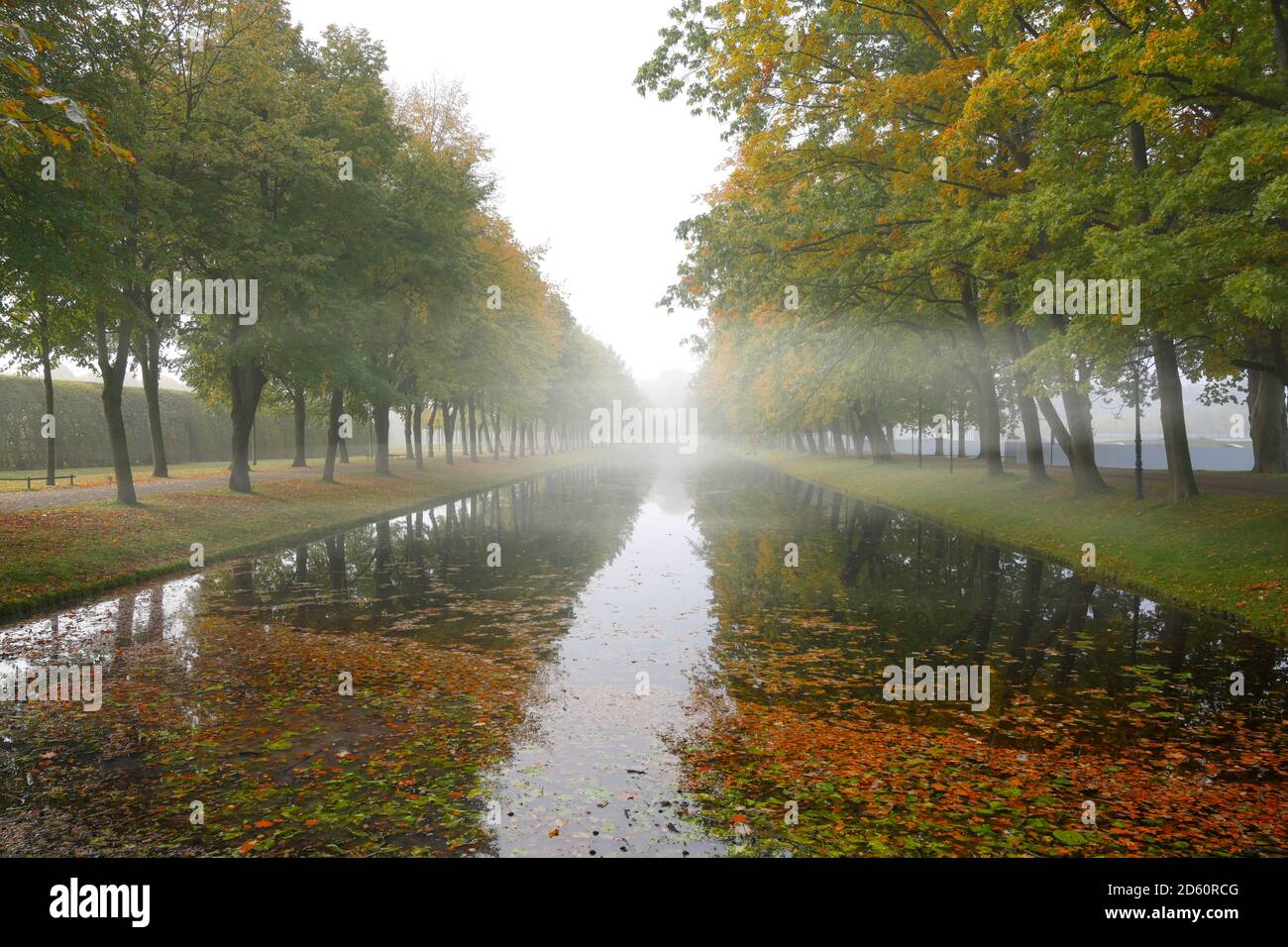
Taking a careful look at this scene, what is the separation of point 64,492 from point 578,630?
2263cm

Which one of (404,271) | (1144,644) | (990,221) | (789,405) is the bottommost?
(1144,644)

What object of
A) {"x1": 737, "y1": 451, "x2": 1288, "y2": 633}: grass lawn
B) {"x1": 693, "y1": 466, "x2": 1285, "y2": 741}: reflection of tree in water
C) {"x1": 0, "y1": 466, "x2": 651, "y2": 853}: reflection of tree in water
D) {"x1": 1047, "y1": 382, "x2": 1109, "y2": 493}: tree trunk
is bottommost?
{"x1": 693, "y1": 466, "x2": 1285, "y2": 741}: reflection of tree in water

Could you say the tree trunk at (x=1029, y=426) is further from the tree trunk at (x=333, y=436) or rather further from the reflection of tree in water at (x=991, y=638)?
the tree trunk at (x=333, y=436)

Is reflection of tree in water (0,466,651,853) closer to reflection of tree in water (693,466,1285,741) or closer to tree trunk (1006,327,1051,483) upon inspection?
reflection of tree in water (693,466,1285,741)

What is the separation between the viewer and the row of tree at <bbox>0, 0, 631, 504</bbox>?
14.4 metres

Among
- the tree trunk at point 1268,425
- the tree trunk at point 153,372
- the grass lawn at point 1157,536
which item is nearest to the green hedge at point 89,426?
the tree trunk at point 153,372

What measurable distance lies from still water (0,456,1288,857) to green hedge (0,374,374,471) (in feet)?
105

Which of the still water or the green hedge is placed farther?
the green hedge

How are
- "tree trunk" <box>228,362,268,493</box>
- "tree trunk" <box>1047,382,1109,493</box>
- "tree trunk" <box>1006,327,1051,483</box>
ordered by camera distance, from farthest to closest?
"tree trunk" <box>228,362,268,493</box>, "tree trunk" <box>1006,327,1051,483</box>, "tree trunk" <box>1047,382,1109,493</box>

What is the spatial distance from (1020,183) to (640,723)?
58.1 feet

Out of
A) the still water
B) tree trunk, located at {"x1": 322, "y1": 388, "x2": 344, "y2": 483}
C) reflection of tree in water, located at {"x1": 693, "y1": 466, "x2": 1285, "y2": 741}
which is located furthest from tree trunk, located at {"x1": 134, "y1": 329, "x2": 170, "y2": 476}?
reflection of tree in water, located at {"x1": 693, "y1": 466, "x2": 1285, "y2": 741}
